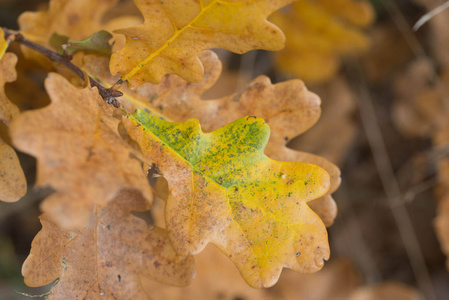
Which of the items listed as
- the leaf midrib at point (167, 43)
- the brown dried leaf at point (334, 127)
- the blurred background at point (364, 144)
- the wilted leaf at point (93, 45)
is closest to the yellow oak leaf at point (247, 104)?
the wilted leaf at point (93, 45)

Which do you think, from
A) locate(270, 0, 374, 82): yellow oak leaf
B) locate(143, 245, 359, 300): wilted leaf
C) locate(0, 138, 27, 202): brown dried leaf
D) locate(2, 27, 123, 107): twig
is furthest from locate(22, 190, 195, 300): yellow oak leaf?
locate(270, 0, 374, 82): yellow oak leaf

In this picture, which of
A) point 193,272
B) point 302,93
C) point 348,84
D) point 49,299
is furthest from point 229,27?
point 348,84

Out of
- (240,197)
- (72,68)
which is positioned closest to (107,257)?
(240,197)

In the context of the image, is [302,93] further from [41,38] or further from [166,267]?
[41,38]

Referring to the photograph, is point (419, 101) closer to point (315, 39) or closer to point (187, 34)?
point (315, 39)

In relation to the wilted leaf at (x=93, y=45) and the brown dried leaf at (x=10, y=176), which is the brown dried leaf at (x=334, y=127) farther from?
the brown dried leaf at (x=10, y=176)

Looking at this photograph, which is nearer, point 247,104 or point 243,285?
point 247,104

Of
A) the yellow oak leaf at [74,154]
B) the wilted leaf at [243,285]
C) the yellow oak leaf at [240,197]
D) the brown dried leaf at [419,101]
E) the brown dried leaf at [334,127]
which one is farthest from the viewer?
the brown dried leaf at [334,127]
